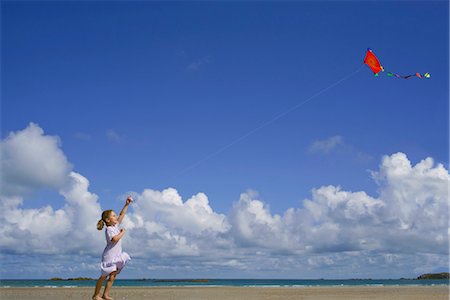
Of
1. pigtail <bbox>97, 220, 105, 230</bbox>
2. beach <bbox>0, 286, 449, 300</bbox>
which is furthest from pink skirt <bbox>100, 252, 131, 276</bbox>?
beach <bbox>0, 286, 449, 300</bbox>

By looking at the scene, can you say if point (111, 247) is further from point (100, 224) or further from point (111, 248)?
point (100, 224)

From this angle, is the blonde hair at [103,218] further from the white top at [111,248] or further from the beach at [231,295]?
the beach at [231,295]

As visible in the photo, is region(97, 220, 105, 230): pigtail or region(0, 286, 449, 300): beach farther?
region(0, 286, 449, 300): beach

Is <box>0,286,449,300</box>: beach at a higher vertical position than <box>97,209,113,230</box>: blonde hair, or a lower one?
lower

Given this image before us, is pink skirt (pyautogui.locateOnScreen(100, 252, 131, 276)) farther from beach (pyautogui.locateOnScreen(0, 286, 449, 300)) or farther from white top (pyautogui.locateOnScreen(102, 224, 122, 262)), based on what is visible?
beach (pyautogui.locateOnScreen(0, 286, 449, 300))

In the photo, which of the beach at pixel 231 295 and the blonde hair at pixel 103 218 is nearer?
the blonde hair at pixel 103 218

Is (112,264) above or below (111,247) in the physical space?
below

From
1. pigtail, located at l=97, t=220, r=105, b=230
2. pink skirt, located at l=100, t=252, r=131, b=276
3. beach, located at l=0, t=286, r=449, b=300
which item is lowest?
beach, located at l=0, t=286, r=449, b=300

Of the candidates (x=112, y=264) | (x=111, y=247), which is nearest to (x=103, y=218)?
(x=111, y=247)

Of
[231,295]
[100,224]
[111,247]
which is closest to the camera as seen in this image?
[100,224]

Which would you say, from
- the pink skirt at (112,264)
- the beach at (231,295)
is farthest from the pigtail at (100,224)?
the beach at (231,295)

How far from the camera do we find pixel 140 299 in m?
25.3

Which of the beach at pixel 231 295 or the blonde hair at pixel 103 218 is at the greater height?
the blonde hair at pixel 103 218

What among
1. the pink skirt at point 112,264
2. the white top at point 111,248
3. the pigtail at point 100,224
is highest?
the pigtail at point 100,224
